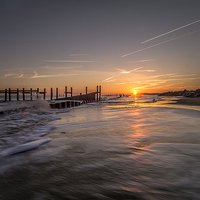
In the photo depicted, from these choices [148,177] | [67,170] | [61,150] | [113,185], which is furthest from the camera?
[61,150]

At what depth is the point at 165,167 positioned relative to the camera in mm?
2023

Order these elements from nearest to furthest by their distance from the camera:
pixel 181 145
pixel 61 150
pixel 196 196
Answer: pixel 196 196 → pixel 61 150 → pixel 181 145

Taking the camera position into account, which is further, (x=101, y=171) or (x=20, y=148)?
(x=20, y=148)

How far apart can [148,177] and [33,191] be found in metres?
1.34

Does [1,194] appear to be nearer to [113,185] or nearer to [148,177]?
[113,185]

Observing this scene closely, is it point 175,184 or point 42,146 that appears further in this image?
point 42,146

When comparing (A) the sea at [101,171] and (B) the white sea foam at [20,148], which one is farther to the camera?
(B) the white sea foam at [20,148]

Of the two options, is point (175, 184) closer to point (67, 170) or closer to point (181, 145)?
point (67, 170)

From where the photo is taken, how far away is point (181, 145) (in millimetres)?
2938

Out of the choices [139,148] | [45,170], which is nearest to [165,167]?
[139,148]

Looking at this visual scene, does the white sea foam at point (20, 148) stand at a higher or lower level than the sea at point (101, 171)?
lower

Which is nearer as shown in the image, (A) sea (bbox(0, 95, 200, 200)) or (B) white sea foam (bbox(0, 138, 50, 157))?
(A) sea (bbox(0, 95, 200, 200))

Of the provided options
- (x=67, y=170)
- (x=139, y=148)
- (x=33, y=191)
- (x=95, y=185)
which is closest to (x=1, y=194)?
(x=33, y=191)

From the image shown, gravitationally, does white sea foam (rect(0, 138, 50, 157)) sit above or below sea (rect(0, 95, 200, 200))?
below
